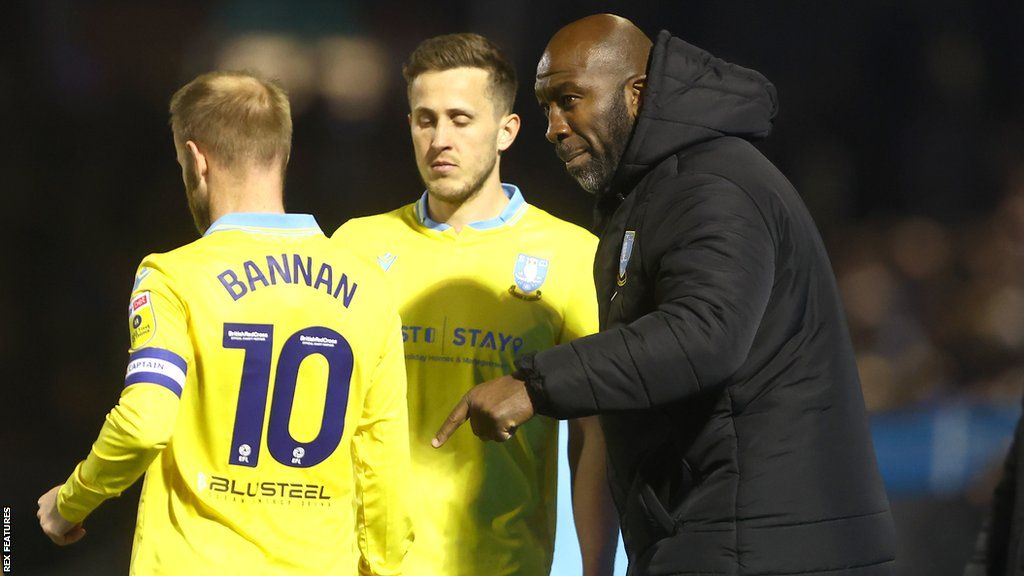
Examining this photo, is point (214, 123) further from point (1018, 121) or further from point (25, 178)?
point (1018, 121)

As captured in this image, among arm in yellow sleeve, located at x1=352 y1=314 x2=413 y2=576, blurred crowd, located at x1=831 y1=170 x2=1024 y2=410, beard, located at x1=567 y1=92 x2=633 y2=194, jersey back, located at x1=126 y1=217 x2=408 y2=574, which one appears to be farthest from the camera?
blurred crowd, located at x1=831 y1=170 x2=1024 y2=410

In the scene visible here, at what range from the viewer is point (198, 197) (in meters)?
2.47

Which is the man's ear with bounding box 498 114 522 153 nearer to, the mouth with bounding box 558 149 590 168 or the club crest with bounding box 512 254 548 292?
the club crest with bounding box 512 254 548 292

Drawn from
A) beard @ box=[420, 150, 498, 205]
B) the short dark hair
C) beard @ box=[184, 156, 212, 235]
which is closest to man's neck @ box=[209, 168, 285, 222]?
beard @ box=[184, 156, 212, 235]

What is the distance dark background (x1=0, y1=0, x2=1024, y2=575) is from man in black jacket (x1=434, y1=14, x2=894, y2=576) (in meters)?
2.57

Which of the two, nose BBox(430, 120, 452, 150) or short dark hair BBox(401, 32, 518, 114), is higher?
short dark hair BBox(401, 32, 518, 114)

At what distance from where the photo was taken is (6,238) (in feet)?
15.5

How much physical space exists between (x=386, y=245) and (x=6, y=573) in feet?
6.92

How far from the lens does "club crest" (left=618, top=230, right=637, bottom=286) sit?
2.21m

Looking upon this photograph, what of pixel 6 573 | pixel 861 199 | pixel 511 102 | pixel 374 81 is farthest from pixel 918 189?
pixel 6 573

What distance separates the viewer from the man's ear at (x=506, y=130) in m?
3.32

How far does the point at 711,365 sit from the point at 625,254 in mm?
336

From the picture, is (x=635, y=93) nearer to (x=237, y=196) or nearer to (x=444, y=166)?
(x=237, y=196)

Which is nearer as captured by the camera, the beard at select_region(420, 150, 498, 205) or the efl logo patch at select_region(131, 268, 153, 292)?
the efl logo patch at select_region(131, 268, 153, 292)
